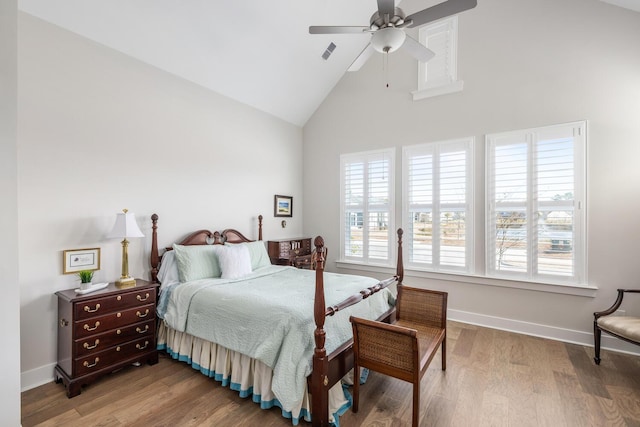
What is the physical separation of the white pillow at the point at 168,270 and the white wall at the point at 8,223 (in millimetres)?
1371

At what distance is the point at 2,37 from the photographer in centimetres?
171

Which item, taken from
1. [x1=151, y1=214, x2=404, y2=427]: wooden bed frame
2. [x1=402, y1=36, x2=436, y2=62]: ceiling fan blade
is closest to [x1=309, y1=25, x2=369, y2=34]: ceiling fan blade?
[x1=402, y1=36, x2=436, y2=62]: ceiling fan blade

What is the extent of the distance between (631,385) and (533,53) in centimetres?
351

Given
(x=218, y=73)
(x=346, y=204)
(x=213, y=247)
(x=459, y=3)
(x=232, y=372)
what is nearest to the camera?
(x=459, y=3)

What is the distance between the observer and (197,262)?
10.5 ft

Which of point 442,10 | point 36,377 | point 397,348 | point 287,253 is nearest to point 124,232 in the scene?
point 36,377

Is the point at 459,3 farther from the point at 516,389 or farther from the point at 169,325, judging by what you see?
the point at 169,325

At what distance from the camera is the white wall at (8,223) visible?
170 cm

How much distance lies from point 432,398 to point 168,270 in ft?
9.11

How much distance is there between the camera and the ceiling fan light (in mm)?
2244

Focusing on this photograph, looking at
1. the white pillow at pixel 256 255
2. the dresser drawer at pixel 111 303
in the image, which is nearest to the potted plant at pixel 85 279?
the dresser drawer at pixel 111 303

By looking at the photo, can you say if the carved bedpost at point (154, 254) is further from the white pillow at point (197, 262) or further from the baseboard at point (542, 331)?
the baseboard at point (542, 331)

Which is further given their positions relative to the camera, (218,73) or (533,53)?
(218,73)

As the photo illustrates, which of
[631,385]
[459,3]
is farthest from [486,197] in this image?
[459,3]
